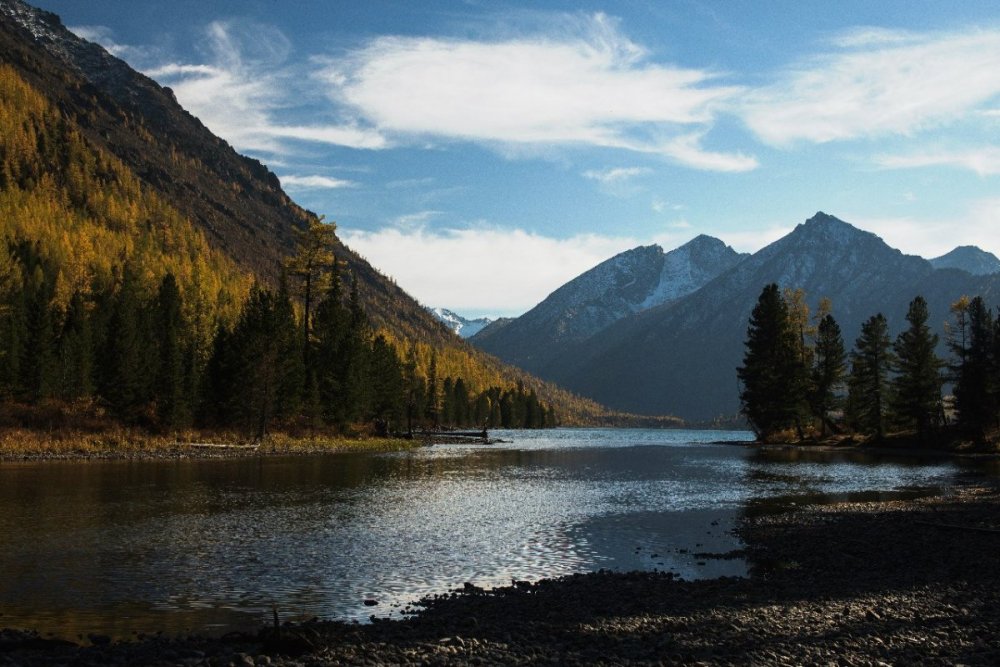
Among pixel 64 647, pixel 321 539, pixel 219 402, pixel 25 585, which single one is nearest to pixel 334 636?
pixel 64 647

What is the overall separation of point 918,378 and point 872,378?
23.8 ft

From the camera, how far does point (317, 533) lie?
3000 centimetres

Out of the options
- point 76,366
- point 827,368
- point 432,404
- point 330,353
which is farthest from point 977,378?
point 432,404

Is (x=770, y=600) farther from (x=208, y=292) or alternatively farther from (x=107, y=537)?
(x=208, y=292)

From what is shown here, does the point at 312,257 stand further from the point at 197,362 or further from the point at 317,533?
the point at 317,533

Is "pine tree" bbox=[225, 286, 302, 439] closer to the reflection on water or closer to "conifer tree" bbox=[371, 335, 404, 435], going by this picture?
"conifer tree" bbox=[371, 335, 404, 435]

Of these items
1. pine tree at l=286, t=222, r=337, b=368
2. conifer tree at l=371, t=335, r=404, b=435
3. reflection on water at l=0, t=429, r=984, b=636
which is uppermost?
pine tree at l=286, t=222, r=337, b=368

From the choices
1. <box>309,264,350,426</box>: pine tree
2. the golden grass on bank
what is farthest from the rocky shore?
<box>309,264,350,426</box>: pine tree

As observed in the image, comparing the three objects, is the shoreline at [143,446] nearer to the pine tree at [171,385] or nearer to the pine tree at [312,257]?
the pine tree at [171,385]

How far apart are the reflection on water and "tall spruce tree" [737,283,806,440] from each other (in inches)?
1928

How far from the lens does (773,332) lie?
11438cm

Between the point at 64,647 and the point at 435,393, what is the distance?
179004 millimetres

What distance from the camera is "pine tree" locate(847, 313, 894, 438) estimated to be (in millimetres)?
95250

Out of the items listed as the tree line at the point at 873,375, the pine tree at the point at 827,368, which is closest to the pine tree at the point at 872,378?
the tree line at the point at 873,375
